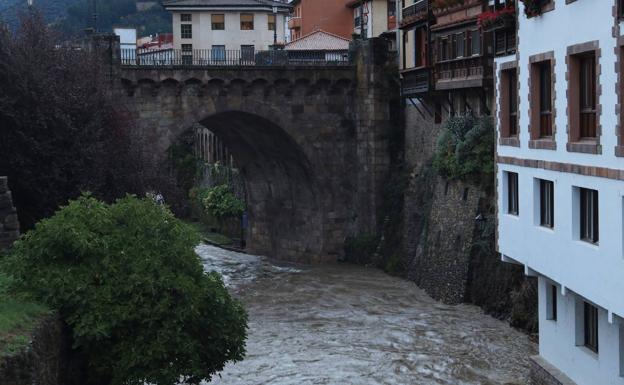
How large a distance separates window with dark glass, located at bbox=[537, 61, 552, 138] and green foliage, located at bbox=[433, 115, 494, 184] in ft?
51.9

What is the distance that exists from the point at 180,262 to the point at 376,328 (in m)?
15.8

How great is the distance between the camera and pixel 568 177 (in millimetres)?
21672

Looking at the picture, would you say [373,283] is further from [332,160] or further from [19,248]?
[19,248]

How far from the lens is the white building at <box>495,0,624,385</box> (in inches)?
765

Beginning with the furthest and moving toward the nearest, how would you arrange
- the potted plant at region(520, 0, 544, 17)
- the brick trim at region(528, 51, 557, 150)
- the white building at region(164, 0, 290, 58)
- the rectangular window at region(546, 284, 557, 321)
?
the white building at region(164, 0, 290, 58) → the rectangular window at region(546, 284, 557, 321) → the potted plant at region(520, 0, 544, 17) → the brick trim at region(528, 51, 557, 150)

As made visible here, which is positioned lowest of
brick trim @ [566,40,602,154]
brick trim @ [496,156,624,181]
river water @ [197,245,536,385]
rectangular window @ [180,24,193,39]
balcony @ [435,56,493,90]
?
river water @ [197,245,536,385]

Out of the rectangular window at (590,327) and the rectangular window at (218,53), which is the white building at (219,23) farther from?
the rectangular window at (590,327)

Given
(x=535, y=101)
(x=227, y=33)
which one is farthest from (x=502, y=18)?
(x=227, y=33)

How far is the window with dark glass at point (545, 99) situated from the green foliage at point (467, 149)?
623 inches

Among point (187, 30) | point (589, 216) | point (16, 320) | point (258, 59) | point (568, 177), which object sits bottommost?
point (16, 320)

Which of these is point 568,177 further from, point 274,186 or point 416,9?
point 274,186

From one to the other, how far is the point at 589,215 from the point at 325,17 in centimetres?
5437

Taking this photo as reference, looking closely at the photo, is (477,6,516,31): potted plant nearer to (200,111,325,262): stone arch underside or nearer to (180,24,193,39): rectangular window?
(200,111,325,262): stone arch underside

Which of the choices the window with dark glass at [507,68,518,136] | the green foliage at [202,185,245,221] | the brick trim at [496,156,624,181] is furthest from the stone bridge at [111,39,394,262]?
the brick trim at [496,156,624,181]
